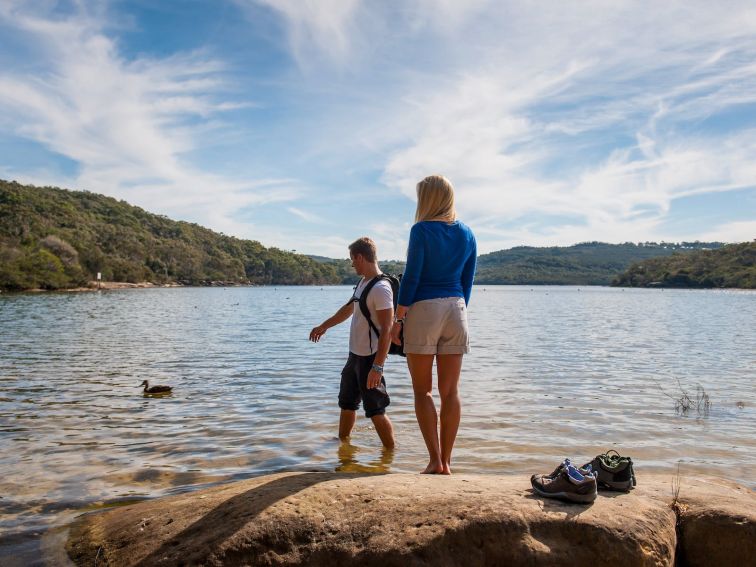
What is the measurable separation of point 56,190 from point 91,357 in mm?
172200

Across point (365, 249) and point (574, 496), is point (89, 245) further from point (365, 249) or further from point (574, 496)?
point (574, 496)

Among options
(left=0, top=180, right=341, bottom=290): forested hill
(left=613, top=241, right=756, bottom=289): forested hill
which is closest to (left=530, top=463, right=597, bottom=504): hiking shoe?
(left=0, top=180, right=341, bottom=290): forested hill

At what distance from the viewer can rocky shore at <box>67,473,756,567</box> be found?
355 centimetres

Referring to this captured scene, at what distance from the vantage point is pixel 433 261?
A: 4.95 metres

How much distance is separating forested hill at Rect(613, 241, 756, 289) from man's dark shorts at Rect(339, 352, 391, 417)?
499 ft

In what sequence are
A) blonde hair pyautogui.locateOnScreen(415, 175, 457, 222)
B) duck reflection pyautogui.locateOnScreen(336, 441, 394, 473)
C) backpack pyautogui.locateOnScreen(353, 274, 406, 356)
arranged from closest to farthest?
blonde hair pyautogui.locateOnScreen(415, 175, 457, 222) → backpack pyautogui.locateOnScreen(353, 274, 406, 356) → duck reflection pyautogui.locateOnScreen(336, 441, 394, 473)

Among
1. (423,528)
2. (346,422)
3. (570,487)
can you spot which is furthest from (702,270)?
(423,528)

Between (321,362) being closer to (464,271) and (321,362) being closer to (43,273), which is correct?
(464,271)

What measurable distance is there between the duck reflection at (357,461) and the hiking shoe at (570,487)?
3.04 meters

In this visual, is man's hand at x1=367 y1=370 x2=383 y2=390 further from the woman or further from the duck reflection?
the duck reflection

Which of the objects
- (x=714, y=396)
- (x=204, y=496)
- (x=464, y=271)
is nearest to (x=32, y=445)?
(x=204, y=496)

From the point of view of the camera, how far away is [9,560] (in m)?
4.17

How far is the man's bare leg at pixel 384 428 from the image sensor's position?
6.64m

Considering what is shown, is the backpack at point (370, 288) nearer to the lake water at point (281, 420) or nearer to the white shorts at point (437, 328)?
the white shorts at point (437, 328)
